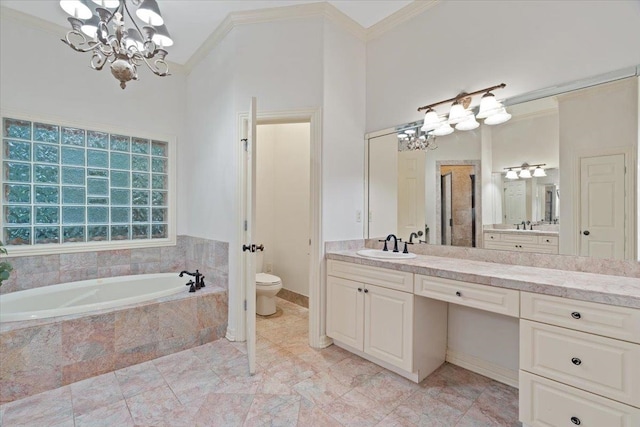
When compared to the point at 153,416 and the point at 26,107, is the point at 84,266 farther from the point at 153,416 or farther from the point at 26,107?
the point at 153,416

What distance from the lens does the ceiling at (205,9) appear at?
2.44 meters

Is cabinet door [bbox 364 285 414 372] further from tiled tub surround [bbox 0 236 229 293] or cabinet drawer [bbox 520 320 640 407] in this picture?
tiled tub surround [bbox 0 236 229 293]

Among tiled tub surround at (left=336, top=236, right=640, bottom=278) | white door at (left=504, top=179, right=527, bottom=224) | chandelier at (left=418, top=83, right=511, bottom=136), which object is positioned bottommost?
tiled tub surround at (left=336, top=236, right=640, bottom=278)

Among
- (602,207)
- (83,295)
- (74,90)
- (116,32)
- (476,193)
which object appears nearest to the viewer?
(602,207)

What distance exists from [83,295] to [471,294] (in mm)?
3339

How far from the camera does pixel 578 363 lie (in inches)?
52.4

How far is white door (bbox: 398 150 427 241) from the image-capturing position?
2512mm

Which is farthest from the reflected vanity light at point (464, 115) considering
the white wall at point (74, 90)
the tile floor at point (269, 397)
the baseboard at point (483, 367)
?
the white wall at point (74, 90)

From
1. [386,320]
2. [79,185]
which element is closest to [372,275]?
[386,320]

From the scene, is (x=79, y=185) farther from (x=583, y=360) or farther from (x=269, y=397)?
(x=583, y=360)

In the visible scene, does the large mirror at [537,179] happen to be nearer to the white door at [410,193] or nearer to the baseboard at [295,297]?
the white door at [410,193]

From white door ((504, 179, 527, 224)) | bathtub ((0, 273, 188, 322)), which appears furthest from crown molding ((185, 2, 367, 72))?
bathtub ((0, 273, 188, 322))

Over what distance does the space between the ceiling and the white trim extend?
0.88 meters

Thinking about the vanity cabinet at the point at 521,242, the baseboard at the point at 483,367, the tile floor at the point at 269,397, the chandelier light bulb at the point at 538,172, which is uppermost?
the chandelier light bulb at the point at 538,172
